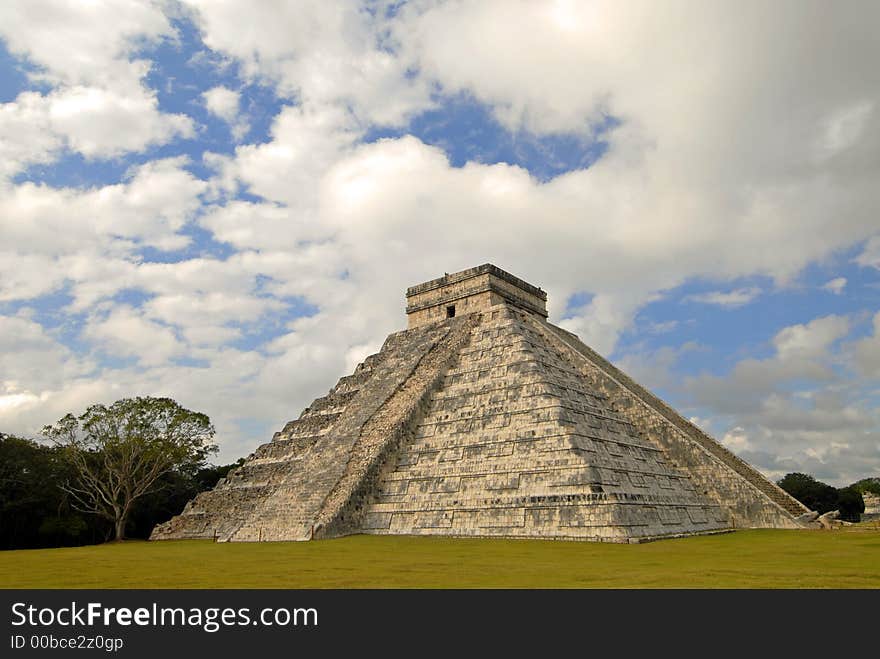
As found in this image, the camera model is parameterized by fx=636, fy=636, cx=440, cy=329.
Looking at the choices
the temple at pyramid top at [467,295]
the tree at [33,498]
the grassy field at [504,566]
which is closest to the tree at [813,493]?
the temple at pyramid top at [467,295]

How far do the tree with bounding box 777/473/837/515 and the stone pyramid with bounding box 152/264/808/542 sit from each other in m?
38.7

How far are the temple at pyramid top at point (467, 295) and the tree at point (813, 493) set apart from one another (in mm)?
38218

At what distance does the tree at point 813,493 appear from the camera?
181 feet

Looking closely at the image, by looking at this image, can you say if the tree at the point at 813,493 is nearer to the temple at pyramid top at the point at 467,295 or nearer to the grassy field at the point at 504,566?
the temple at pyramid top at the point at 467,295

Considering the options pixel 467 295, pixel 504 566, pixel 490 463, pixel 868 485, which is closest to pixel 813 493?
pixel 868 485

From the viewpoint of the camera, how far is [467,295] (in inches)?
1065

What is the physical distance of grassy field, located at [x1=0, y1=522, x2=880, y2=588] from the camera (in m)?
8.29

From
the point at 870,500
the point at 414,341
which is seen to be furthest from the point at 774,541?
the point at 870,500

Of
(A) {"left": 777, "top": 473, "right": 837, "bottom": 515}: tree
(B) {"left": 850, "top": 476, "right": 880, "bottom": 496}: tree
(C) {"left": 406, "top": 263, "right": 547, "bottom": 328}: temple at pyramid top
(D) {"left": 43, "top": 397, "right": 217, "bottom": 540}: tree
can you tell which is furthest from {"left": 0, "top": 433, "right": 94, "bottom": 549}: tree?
(B) {"left": 850, "top": 476, "right": 880, "bottom": 496}: tree

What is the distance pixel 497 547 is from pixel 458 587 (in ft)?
20.5

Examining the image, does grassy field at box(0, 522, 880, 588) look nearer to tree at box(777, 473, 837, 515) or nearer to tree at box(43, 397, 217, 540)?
tree at box(43, 397, 217, 540)

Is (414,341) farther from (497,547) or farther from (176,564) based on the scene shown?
(176,564)

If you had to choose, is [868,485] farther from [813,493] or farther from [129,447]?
[129,447]

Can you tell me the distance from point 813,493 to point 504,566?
56582 mm
